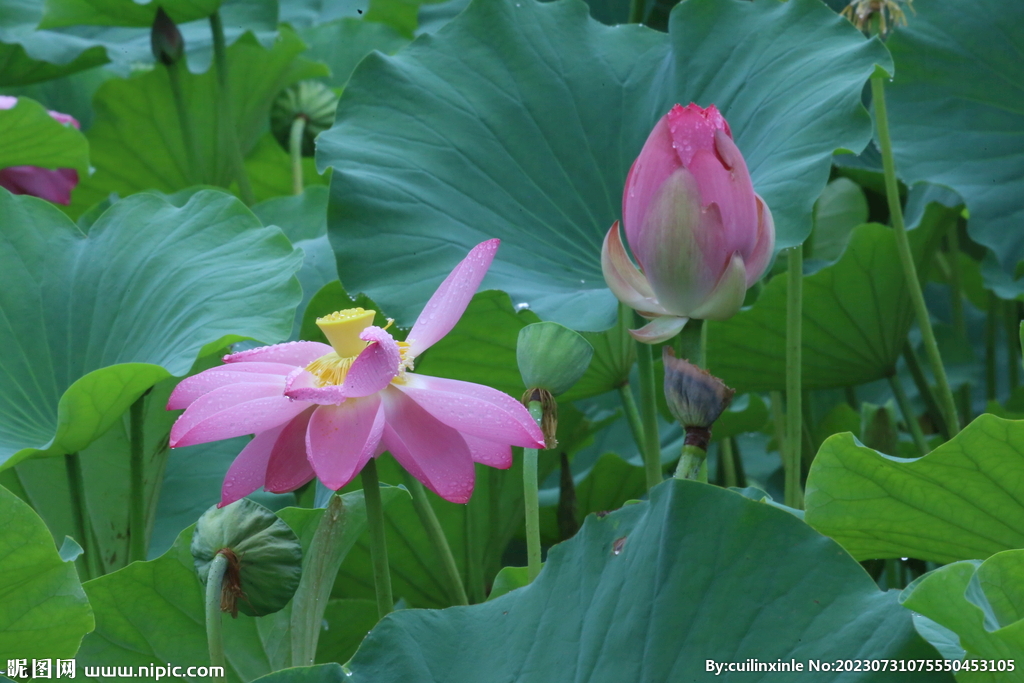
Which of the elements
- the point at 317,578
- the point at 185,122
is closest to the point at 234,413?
the point at 317,578

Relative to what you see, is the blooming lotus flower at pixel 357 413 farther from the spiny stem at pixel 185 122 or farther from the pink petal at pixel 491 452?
the spiny stem at pixel 185 122

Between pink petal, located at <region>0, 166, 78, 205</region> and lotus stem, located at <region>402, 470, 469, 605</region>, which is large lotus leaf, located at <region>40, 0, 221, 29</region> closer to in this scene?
pink petal, located at <region>0, 166, 78, 205</region>

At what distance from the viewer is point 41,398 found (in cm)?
80

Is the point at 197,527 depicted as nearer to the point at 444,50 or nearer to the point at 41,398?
the point at 41,398

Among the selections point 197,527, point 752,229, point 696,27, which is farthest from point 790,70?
point 197,527

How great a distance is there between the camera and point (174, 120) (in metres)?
1.60

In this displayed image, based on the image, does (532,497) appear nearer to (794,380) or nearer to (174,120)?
(794,380)

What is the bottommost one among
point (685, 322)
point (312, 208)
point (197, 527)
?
point (312, 208)

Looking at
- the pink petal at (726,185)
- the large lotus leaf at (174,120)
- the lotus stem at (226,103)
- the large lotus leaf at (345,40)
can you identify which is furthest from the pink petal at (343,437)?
the large lotus leaf at (345,40)

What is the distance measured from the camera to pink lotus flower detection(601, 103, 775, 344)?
1.82ft

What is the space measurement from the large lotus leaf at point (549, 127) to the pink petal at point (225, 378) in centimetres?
26

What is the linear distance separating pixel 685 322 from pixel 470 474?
17 centimetres

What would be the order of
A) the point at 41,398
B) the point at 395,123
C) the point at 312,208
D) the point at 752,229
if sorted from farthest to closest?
the point at 312,208, the point at 395,123, the point at 41,398, the point at 752,229

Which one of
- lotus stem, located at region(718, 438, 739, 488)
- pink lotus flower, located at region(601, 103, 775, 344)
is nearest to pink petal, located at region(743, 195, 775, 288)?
pink lotus flower, located at region(601, 103, 775, 344)
